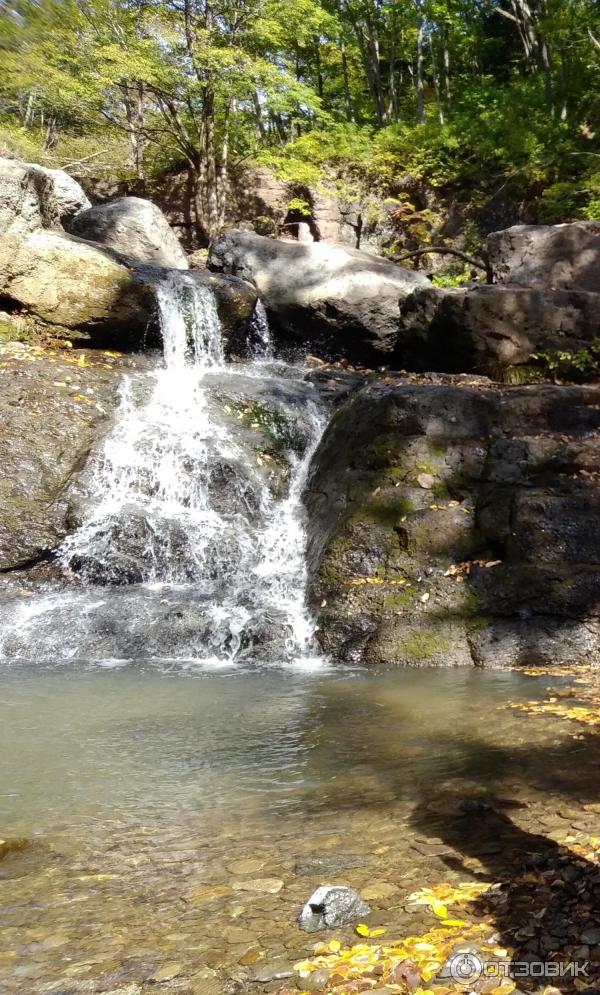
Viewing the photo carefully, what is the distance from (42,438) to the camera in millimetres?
10023

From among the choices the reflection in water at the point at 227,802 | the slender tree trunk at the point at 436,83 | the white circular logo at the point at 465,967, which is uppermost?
the slender tree trunk at the point at 436,83

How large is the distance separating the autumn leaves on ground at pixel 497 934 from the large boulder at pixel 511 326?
424 inches

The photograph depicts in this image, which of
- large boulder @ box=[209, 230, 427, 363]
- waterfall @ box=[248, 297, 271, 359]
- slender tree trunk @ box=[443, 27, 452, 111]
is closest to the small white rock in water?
waterfall @ box=[248, 297, 271, 359]

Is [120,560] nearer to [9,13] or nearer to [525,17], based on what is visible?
[9,13]

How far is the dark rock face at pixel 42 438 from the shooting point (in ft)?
30.1

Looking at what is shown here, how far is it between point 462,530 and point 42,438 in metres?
5.77

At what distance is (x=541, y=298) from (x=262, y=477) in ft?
20.1

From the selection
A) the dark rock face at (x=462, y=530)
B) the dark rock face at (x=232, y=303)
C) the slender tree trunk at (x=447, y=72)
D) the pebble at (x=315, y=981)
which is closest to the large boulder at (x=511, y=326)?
the dark rock face at (x=232, y=303)

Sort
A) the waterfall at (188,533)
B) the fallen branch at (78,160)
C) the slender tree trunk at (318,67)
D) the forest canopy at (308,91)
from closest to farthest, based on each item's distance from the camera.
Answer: the waterfall at (188,533), the forest canopy at (308,91), the fallen branch at (78,160), the slender tree trunk at (318,67)

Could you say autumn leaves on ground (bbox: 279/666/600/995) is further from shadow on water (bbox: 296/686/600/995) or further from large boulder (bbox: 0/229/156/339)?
large boulder (bbox: 0/229/156/339)

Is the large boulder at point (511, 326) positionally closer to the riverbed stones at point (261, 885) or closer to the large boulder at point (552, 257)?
the large boulder at point (552, 257)

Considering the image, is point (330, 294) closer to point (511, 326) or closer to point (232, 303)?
point (232, 303)

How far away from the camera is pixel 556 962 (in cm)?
202

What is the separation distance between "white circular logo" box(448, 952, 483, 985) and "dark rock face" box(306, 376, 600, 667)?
15.5 ft
